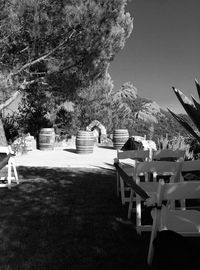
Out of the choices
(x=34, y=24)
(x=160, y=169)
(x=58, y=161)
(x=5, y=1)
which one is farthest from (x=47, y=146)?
(x=160, y=169)

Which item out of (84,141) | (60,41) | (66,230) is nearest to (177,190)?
(66,230)

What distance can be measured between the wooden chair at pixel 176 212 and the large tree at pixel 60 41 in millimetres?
9487

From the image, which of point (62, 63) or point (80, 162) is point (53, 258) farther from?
point (62, 63)

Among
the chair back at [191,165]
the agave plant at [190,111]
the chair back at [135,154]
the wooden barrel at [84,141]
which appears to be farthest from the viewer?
the wooden barrel at [84,141]

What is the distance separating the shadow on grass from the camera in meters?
2.81

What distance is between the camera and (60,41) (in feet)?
41.8

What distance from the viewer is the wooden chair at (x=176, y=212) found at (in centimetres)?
221

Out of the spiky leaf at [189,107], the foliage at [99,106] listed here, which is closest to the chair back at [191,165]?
the spiky leaf at [189,107]

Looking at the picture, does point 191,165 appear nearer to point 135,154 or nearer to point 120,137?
point 135,154

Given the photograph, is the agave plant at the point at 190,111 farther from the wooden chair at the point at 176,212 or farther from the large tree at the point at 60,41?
the large tree at the point at 60,41

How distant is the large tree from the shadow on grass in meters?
6.63

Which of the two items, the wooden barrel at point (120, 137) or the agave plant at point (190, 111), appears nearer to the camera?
the agave plant at point (190, 111)

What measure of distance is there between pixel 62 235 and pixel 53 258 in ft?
1.86

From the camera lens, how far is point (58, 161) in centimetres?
970
